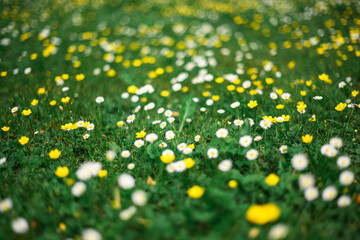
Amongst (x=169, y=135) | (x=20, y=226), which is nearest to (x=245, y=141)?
(x=169, y=135)

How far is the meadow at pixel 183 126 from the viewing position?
45.4 inches

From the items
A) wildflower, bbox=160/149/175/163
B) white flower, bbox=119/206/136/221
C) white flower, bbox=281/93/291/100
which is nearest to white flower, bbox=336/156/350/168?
white flower, bbox=281/93/291/100

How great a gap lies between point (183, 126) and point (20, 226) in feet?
4.64

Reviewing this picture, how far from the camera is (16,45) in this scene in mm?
3568

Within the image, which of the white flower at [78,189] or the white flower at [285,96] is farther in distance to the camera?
the white flower at [285,96]

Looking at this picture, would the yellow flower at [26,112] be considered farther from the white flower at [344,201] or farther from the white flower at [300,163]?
the white flower at [344,201]

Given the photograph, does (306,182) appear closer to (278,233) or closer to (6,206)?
(278,233)

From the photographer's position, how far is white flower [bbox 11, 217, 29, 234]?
108cm

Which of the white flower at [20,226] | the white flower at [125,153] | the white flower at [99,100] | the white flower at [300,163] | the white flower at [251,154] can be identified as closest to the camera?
the white flower at [20,226]

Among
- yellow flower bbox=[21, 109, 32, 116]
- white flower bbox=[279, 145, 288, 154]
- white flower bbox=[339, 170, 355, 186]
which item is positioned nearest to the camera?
white flower bbox=[339, 170, 355, 186]

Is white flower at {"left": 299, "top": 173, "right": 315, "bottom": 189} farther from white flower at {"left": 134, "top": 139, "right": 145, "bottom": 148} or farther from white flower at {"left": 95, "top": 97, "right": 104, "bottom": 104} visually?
white flower at {"left": 95, "top": 97, "right": 104, "bottom": 104}

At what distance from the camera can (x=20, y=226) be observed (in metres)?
1.09

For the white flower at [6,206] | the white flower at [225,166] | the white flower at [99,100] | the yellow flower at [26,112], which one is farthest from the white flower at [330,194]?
the yellow flower at [26,112]

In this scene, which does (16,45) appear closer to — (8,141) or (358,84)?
(8,141)
